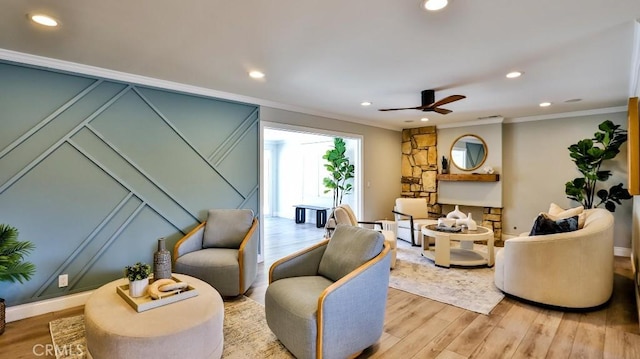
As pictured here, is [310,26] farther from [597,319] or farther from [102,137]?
[597,319]

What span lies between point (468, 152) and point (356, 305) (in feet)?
17.7

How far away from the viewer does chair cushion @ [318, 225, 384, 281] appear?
2.32 metres

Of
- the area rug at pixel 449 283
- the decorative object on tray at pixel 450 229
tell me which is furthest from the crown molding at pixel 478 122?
the area rug at pixel 449 283

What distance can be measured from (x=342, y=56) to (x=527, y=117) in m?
4.75

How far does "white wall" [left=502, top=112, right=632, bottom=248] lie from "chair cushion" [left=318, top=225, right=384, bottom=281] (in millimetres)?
4928

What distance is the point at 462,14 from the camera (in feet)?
6.89

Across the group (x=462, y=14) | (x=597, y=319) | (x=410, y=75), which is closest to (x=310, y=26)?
(x=462, y=14)

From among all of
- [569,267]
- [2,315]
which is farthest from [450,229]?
[2,315]

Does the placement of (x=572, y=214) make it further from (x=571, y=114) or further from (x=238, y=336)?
(x=238, y=336)

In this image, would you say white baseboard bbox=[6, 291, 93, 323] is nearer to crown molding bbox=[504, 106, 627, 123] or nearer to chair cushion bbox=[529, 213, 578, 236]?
chair cushion bbox=[529, 213, 578, 236]

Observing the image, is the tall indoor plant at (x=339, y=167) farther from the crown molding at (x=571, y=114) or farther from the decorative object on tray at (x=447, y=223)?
the crown molding at (x=571, y=114)

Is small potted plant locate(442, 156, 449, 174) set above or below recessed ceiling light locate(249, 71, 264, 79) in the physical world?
below

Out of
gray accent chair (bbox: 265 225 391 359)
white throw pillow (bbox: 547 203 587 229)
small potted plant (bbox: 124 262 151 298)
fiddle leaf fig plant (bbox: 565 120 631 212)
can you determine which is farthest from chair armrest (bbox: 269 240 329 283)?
fiddle leaf fig plant (bbox: 565 120 631 212)

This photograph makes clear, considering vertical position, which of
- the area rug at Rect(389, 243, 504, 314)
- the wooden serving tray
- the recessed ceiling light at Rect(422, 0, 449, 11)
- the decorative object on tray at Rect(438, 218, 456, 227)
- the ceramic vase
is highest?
the recessed ceiling light at Rect(422, 0, 449, 11)
